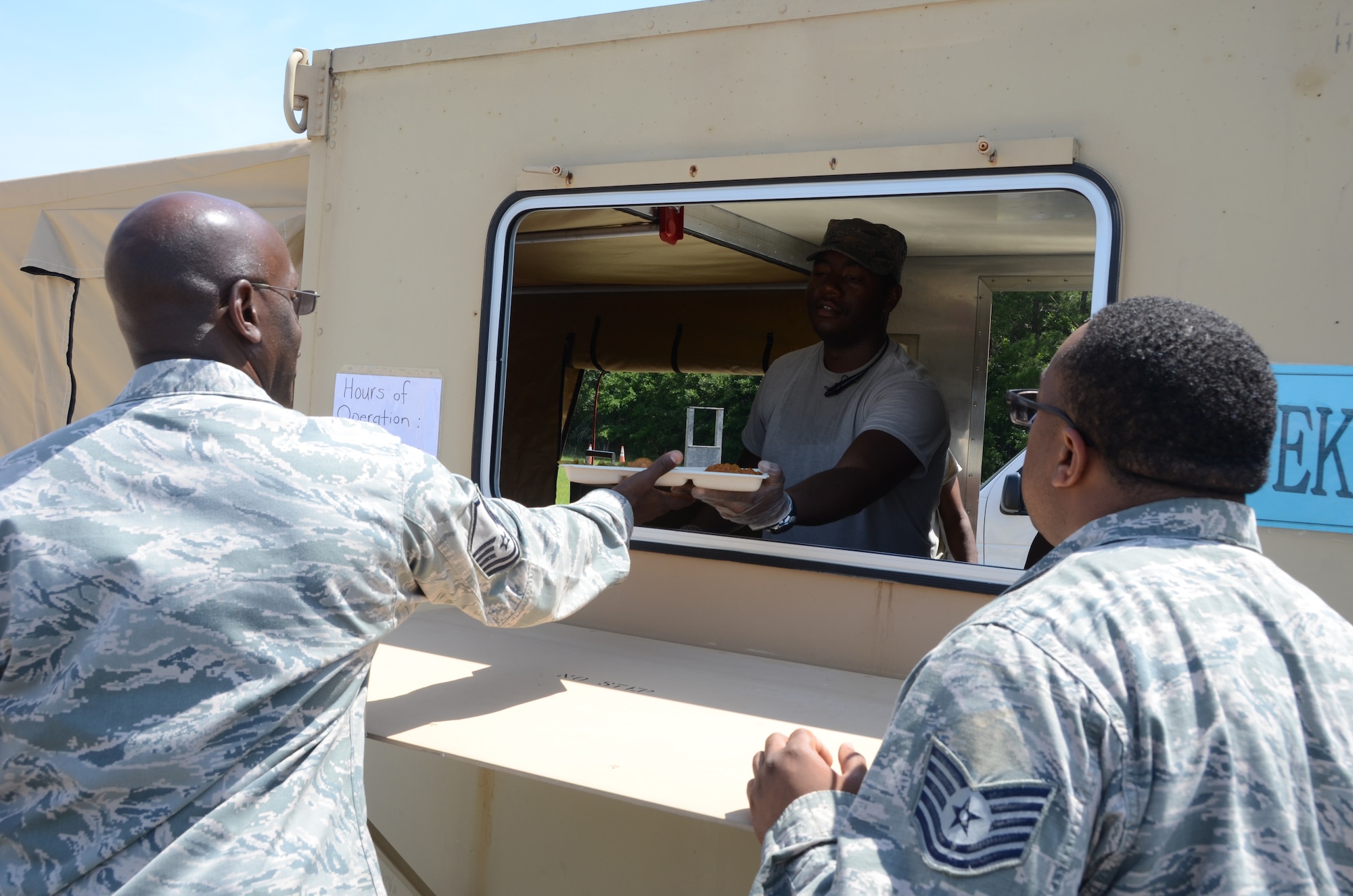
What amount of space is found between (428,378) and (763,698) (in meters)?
1.33

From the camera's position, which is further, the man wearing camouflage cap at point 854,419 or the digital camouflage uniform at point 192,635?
the man wearing camouflage cap at point 854,419

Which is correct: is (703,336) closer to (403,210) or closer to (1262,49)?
(403,210)

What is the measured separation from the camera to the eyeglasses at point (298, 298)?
1.57 meters

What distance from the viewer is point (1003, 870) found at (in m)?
0.83

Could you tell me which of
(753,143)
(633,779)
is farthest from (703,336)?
Result: (633,779)

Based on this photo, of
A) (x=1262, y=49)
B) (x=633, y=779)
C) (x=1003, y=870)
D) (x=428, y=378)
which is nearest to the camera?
(x=1003, y=870)

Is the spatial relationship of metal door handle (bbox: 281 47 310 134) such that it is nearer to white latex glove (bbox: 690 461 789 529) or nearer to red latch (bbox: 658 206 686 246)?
red latch (bbox: 658 206 686 246)

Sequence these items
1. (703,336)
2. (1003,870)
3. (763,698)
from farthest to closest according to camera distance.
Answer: (703,336) < (763,698) < (1003,870)

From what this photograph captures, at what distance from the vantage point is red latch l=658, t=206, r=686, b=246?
127 inches

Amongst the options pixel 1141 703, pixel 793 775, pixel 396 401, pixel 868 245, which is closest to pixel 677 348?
pixel 868 245

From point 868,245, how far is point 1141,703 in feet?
8.19

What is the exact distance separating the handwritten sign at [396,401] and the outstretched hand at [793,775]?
1746mm

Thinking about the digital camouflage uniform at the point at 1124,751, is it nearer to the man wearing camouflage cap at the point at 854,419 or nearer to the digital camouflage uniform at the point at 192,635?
the digital camouflage uniform at the point at 192,635

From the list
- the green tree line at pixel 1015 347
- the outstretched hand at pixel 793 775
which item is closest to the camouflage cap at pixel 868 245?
the outstretched hand at pixel 793 775
